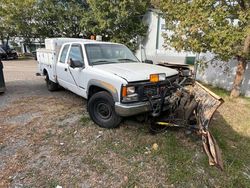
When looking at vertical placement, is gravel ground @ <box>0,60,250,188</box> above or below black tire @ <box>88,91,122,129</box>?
below

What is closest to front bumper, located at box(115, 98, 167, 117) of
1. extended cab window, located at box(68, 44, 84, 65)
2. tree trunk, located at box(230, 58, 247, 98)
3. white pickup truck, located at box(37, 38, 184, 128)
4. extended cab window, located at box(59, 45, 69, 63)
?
white pickup truck, located at box(37, 38, 184, 128)

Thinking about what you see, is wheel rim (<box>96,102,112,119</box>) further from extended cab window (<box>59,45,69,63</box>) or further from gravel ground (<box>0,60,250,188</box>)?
extended cab window (<box>59,45,69,63</box>)

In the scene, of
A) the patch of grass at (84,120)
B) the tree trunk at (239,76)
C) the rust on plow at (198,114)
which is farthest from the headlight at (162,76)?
the tree trunk at (239,76)

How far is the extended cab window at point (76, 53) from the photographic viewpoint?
15.9 ft

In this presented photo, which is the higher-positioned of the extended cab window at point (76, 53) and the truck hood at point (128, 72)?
the extended cab window at point (76, 53)

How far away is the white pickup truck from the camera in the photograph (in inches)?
145

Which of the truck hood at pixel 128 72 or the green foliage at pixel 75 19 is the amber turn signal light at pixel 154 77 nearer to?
the truck hood at pixel 128 72

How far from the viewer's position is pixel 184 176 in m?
3.03

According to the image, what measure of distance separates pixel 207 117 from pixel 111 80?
5.92ft

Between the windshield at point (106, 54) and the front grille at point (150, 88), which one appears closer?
the front grille at point (150, 88)

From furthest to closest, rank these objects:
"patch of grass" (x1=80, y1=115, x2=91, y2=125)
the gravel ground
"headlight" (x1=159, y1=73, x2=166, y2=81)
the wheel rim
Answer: "patch of grass" (x1=80, y1=115, x2=91, y2=125)
the wheel rim
"headlight" (x1=159, y1=73, x2=166, y2=81)
the gravel ground

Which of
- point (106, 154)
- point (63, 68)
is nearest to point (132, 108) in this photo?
point (106, 154)

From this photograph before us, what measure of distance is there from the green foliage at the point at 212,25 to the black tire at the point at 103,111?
3549mm

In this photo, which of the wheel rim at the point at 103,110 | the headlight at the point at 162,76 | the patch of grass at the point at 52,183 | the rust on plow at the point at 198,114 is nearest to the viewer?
the patch of grass at the point at 52,183
